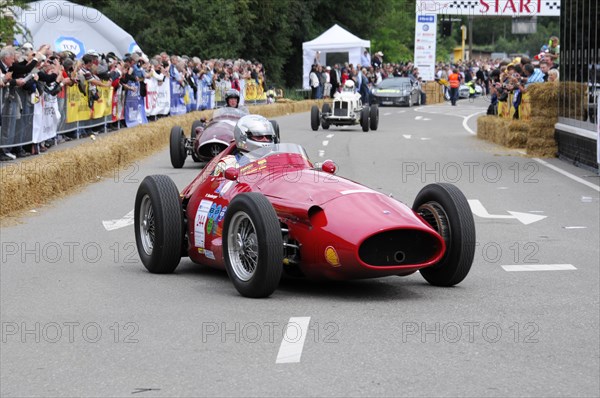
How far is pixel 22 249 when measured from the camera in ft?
37.9

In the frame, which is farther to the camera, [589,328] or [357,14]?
[357,14]

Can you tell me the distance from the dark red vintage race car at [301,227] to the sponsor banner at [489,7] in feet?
172

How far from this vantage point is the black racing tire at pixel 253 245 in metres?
8.24

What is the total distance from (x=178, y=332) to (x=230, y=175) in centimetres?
222

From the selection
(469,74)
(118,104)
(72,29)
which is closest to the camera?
(118,104)

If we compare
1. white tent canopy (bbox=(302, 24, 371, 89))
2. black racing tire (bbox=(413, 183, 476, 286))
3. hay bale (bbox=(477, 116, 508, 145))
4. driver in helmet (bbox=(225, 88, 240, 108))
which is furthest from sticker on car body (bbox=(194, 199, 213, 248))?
white tent canopy (bbox=(302, 24, 371, 89))

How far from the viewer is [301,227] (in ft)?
28.2

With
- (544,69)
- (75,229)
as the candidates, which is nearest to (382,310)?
(75,229)

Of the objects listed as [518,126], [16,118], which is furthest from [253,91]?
[16,118]

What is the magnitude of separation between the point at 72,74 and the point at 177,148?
3.83 metres

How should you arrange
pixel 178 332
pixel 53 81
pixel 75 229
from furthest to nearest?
1. pixel 53 81
2. pixel 75 229
3. pixel 178 332

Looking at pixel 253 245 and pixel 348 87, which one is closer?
pixel 253 245

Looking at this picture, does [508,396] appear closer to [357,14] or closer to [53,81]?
[53,81]

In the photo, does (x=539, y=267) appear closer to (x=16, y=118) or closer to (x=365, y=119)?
(x=16, y=118)
